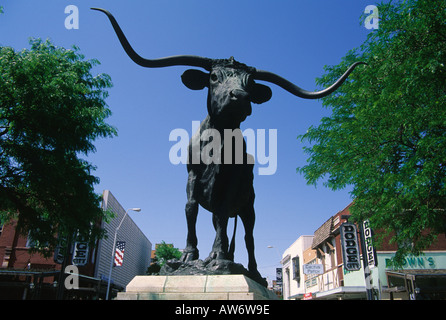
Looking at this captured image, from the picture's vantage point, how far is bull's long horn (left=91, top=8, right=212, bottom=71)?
3777mm

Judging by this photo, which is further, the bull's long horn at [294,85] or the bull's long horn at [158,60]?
the bull's long horn at [294,85]

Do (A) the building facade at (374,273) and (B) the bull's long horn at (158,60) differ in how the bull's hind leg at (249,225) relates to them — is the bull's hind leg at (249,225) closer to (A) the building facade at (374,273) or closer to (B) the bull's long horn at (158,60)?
(B) the bull's long horn at (158,60)

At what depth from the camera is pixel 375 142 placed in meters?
11.2

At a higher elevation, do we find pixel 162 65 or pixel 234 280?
pixel 162 65

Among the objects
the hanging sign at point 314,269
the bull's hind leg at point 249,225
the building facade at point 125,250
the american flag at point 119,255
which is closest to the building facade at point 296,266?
the hanging sign at point 314,269

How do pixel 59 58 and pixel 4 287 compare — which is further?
pixel 4 287

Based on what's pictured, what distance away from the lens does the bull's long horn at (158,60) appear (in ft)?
12.4

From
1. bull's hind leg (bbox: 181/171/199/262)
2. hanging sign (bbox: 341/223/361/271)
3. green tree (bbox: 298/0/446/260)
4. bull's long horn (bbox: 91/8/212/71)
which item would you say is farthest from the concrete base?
hanging sign (bbox: 341/223/361/271)

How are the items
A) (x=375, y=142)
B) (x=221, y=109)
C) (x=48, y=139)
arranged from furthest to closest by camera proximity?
→ (x=48, y=139)
(x=375, y=142)
(x=221, y=109)

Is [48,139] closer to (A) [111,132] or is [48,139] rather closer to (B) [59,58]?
(A) [111,132]

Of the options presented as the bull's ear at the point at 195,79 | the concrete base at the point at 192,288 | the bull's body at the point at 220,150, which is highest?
the bull's ear at the point at 195,79

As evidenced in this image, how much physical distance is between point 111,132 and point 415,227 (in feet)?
40.8
